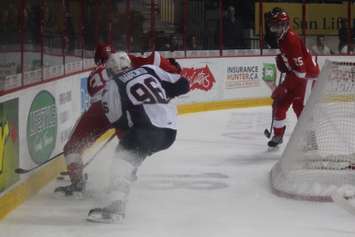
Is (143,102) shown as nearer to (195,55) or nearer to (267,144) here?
(267,144)

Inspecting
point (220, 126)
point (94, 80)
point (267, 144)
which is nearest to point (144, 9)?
point (220, 126)

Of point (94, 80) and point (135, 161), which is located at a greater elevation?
point (94, 80)

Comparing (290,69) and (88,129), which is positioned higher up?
(290,69)

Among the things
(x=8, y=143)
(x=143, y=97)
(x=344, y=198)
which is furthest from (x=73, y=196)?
(x=344, y=198)

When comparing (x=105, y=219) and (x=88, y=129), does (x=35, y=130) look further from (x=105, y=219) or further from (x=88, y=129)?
(x=105, y=219)

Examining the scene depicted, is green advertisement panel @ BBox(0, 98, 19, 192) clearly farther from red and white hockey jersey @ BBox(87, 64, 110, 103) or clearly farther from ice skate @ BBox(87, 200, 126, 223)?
red and white hockey jersey @ BBox(87, 64, 110, 103)

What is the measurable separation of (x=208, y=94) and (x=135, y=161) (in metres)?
5.44

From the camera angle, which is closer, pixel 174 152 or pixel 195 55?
pixel 174 152

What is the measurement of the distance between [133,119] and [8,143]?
64 centimetres

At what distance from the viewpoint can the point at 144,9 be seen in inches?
332

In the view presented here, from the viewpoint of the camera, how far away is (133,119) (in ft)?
12.2

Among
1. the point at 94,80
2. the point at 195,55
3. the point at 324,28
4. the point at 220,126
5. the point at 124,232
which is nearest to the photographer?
the point at 124,232

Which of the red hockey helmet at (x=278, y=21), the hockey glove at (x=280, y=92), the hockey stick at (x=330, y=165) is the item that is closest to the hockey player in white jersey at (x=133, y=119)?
the hockey stick at (x=330, y=165)

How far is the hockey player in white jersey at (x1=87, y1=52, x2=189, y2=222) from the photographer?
3.60 m
